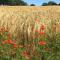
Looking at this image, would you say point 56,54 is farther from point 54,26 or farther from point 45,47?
point 54,26

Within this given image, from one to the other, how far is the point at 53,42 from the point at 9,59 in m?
0.89

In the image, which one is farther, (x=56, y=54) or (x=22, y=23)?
(x=22, y=23)

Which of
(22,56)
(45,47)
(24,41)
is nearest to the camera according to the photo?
(22,56)

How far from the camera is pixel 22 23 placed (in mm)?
7234

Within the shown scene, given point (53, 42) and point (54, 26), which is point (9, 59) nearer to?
point (53, 42)

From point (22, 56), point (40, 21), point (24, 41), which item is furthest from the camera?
point (40, 21)

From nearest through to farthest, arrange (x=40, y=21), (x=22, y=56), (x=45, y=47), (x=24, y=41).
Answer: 1. (x=22, y=56)
2. (x=45, y=47)
3. (x=24, y=41)
4. (x=40, y=21)

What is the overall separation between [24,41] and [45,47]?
1014 millimetres

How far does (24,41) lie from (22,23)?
98 cm

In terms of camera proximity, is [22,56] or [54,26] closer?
[22,56]

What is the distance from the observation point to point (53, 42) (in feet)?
17.9

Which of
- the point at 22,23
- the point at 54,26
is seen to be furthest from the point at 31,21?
the point at 54,26

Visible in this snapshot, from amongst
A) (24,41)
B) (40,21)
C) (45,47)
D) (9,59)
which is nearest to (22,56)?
(9,59)

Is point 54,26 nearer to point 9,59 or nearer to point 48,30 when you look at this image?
point 48,30
